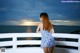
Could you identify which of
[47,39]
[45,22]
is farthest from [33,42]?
[45,22]

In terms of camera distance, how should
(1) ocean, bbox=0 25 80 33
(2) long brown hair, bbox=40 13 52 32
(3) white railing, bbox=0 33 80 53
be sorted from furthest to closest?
(1) ocean, bbox=0 25 80 33
(3) white railing, bbox=0 33 80 53
(2) long brown hair, bbox=40 13 52 32

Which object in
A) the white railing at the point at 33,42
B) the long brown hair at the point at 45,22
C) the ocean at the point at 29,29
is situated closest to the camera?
the long brown hair at the point at 45,22

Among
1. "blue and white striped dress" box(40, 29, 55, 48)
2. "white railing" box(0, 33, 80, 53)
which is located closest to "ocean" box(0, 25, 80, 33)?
"white railing" box(0, 33, 80, 53)

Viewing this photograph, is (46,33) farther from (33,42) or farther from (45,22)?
(33,42)

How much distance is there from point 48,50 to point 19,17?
129 inches

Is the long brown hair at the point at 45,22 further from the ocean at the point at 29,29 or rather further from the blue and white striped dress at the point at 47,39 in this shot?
the ocean at the point at 29,29

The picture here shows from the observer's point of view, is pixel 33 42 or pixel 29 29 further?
pixel 29 29

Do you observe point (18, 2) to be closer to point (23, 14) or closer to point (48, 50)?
point (23, 14)

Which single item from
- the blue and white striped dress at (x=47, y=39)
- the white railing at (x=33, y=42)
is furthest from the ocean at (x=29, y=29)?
the blue and white striped dress at (x=47, y=39)

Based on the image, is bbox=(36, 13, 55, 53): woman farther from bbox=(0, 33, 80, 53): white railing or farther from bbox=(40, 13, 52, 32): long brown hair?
bbox=(0, 33, 80, 53): white railing

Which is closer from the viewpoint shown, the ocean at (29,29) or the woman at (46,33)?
the woman at (46,33)

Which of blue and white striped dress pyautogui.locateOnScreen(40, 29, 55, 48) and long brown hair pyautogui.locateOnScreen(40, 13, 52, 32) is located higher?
long brown hair pyautogui.locateOnScreen(40, 13, 52, 32)

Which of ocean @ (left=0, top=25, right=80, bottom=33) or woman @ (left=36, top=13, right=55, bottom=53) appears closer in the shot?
woman @ (left=36, top=13, right=55, bottom=53)

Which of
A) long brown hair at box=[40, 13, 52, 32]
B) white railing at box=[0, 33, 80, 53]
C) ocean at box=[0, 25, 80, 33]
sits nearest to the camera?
long brown hair at box=[40, 13, 52, 32]
